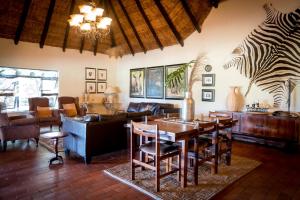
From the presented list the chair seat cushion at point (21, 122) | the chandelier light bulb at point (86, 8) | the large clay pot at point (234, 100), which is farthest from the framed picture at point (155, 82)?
the chair seat cushion at point (21, 122)

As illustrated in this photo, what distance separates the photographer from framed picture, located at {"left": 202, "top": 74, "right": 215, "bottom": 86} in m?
6.23

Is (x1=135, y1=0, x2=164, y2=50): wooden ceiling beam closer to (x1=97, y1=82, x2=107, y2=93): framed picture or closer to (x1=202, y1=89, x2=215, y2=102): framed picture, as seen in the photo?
(x1=202, y1=89, x2=215, y2=102): framed picture

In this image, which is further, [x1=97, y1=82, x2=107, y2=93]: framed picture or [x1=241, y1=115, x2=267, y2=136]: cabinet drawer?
[x1=97, y1=82, x2=107, y2=93]: framed picture

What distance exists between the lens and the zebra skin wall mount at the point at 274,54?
4.89m

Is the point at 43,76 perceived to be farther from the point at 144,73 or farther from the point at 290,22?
the point at 290,22

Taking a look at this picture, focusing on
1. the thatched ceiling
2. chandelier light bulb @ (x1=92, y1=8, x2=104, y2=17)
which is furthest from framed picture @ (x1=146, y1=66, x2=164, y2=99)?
chandelier light bulb @ (x1=92, y1=8, x2=104, y2=17)

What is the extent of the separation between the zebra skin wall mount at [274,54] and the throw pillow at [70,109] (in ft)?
17.5

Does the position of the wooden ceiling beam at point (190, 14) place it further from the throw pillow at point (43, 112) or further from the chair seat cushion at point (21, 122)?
the throw pillow at point (43, 112)

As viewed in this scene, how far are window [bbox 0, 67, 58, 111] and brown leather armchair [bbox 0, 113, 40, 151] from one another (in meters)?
2.37

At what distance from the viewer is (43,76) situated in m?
7.46

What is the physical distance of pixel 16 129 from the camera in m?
4.63

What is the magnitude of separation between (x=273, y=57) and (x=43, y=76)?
23.4 feet

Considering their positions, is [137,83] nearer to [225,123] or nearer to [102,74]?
[102,74]

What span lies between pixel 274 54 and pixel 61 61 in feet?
22.2
